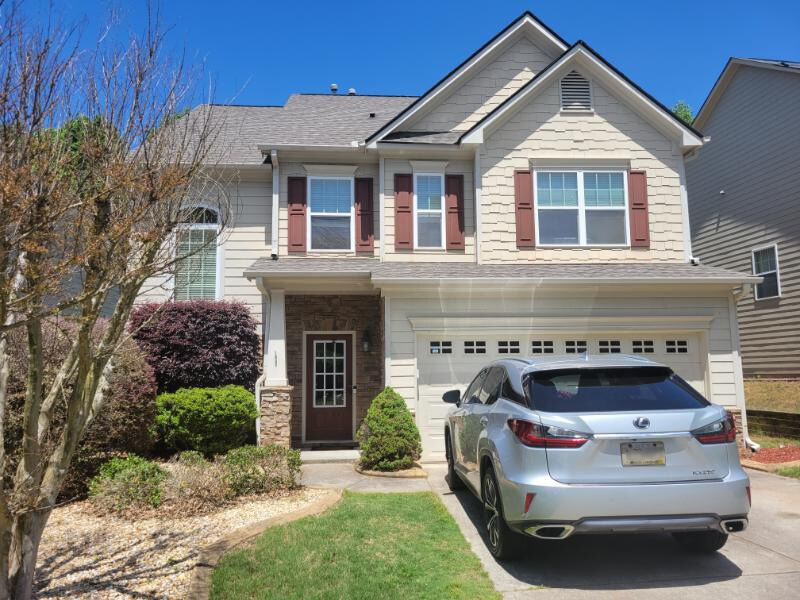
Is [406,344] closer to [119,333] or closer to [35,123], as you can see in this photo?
[119,333]

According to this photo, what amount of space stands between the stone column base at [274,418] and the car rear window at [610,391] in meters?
6.54

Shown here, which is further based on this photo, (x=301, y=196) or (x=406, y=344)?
(x=301, y=196)

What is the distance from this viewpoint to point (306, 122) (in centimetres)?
1463

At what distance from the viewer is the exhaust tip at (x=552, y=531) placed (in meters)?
4.27

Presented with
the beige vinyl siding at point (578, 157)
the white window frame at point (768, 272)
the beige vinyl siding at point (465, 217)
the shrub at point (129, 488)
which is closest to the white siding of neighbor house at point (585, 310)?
the beige vinyl siding at point (578, 157)

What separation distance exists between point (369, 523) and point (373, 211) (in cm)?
785

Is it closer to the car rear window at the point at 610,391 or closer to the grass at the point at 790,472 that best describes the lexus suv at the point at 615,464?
the car rear window at the point at 610,391

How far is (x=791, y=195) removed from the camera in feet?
50.3

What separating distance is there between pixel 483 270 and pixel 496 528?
665 centimetres

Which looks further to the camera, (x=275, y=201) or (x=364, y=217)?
(x=364, y=217)

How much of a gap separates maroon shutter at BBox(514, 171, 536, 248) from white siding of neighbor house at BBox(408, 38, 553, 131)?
1.94m

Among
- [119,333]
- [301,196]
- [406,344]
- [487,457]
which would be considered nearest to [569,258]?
[406,344]

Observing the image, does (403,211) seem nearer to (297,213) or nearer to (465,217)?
(465,217)

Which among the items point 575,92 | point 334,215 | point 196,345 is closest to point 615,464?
point 196,345
